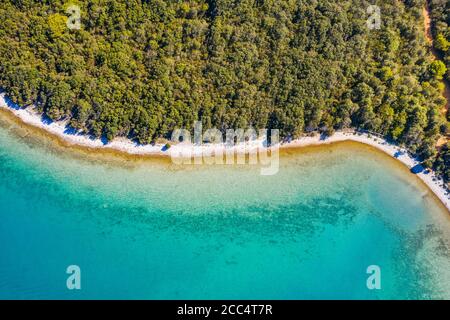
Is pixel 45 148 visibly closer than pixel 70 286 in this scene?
No

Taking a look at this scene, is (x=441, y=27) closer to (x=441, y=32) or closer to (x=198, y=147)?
(x=441, y=32)

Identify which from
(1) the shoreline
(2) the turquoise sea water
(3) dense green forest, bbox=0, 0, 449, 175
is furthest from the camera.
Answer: (1) the shoreline

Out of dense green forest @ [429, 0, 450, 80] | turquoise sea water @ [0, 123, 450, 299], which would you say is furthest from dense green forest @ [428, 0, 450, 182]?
turquoise sea water @ [0, 123, 450, 299]

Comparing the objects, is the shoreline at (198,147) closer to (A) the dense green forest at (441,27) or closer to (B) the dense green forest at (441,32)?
(B) the dense green forest at (441,32)

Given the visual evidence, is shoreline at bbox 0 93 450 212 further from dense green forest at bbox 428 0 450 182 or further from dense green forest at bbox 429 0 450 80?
dense green forest at bbox 429 0 450 80

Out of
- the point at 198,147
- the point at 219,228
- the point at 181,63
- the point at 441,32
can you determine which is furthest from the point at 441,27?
the point at 219,228

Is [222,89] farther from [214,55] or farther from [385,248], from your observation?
[385,248]

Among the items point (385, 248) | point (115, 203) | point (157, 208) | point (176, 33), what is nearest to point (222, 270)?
point (157, 208)
